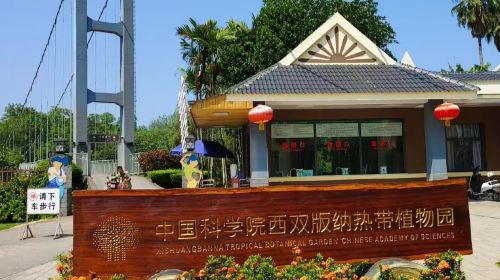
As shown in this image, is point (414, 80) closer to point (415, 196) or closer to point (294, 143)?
point (294, 143)

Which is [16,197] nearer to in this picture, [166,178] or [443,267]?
[166,178]

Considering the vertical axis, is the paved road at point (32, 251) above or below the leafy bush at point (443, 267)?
Answer: below

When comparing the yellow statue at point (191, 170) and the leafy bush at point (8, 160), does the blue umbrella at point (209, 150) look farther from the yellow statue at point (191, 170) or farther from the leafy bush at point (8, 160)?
the leafy bush at point (8, 160)

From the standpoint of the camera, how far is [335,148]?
12.6 m

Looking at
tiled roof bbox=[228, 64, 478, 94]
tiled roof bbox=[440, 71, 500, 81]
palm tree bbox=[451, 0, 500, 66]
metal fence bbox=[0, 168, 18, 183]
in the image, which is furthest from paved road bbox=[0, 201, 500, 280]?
palm tree bbox=[451, 0, 500, 66]

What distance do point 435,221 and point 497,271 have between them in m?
1.85

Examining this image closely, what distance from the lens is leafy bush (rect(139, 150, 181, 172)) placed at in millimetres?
25547

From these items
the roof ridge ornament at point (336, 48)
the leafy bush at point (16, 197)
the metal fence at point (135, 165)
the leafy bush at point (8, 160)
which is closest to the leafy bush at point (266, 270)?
the roof ridge ornament at point (336, 48)

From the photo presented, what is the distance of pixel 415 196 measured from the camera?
13.7 feet

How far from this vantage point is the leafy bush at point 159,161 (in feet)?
83.8

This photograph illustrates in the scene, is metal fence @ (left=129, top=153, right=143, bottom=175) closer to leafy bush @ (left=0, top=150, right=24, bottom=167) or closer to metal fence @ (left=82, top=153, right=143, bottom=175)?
metal fence @ (left=82, top=153, right=143, bottom=175)

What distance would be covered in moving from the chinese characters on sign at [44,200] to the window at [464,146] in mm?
10520

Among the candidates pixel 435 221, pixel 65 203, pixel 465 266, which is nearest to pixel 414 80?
pixel 465 266

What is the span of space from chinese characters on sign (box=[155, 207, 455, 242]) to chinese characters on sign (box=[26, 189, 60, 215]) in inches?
280
